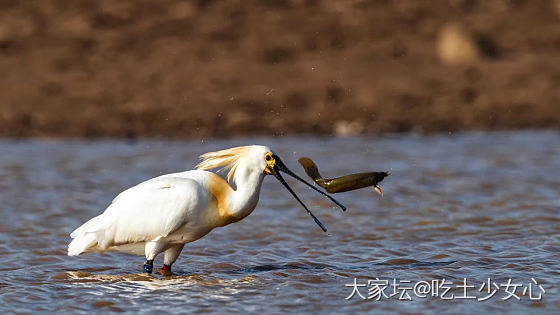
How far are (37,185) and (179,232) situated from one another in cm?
556

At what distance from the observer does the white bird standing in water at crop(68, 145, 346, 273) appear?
7391 mm

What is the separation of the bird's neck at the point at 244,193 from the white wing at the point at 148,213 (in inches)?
7.7

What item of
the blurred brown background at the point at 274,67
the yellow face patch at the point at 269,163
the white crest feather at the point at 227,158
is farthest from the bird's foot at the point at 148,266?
the blurred brown background at the point at 274,67

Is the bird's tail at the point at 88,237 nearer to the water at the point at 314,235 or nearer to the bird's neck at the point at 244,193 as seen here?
the water at the point at 314,235

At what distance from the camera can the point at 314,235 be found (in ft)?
31.9

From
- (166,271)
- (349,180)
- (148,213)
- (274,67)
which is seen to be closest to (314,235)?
(166,271)

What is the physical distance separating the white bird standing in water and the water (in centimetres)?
32

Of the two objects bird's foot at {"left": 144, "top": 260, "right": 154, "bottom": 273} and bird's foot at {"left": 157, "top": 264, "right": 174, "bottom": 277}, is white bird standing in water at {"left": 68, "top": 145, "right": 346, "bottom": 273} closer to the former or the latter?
bird's foot at {"left": 144, "top": 260, "right": 154, "bottom": 273}

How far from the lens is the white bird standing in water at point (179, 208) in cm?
739

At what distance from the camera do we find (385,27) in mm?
20703

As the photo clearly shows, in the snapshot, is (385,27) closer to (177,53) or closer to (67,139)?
(177,53)

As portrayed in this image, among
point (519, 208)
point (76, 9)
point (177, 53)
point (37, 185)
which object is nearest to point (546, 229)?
point (519, 208)

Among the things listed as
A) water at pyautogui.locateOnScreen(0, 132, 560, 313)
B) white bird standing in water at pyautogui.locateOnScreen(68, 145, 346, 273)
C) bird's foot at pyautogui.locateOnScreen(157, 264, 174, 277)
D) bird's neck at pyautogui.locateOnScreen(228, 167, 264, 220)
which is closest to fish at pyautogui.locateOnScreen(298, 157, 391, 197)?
white bird standing in water at pyautogui.locateOnScreen(68, 145, 346, 273)

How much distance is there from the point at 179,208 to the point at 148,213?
0.29 meters
